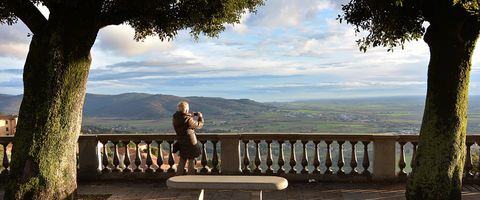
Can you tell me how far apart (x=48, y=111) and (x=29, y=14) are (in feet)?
5.15

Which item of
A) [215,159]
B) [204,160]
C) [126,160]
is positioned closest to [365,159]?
[215,159]

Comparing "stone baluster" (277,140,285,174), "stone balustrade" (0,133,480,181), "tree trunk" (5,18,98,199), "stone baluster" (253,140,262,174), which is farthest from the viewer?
"stone baluster" (253,140,262,174)

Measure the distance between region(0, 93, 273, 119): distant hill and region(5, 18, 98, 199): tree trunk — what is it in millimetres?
95253

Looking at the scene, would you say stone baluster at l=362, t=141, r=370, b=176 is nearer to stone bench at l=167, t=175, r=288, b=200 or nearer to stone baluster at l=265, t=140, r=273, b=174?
stone baluster at l=265, t=140, r=273, b=174

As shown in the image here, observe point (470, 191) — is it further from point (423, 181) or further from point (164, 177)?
point (164, 177)

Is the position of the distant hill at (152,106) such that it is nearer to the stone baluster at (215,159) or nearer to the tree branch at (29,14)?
the stone baluster at (215,159)

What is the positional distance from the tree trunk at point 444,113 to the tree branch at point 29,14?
5.90 meters

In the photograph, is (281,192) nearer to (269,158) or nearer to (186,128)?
(269,158)

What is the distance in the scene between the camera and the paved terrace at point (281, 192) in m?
8.92

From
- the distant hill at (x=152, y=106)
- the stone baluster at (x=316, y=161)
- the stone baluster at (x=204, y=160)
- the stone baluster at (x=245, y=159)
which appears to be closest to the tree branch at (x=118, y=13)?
the stone baluster at (x=204, y=160)

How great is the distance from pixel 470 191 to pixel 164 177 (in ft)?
19.2

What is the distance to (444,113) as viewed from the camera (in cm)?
751

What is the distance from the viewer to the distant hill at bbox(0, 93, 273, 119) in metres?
111

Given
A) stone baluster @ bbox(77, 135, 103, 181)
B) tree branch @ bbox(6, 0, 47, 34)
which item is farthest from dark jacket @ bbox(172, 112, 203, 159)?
tree branch @ bbox(6, 0, 47, 34)
